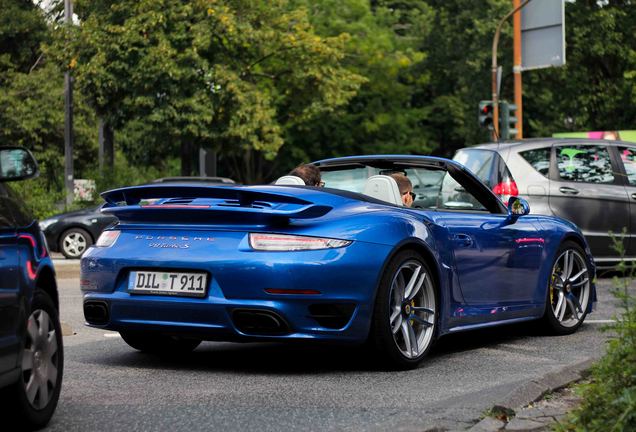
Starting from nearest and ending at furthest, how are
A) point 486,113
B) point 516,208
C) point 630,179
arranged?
point 516,208 < point 630,179 < point 486,113

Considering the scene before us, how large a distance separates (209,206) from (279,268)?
568 millimetres

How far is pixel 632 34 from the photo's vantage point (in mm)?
37156

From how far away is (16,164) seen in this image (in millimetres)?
5262

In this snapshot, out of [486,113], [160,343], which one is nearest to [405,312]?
[160,343]

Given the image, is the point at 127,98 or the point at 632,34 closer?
the point at 127,98

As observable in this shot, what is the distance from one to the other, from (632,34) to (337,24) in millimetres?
12484

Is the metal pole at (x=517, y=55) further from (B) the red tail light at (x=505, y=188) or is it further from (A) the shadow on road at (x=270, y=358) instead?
(A) the shadow on road at (x=270, y=358)

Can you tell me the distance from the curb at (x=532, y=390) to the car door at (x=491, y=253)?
1.28 m

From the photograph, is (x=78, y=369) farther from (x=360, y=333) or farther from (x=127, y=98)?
(x=127, y=98)

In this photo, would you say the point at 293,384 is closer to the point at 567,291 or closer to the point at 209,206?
the point at 209,206

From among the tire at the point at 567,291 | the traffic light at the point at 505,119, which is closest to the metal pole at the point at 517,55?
the traffic light at the point at 505,119

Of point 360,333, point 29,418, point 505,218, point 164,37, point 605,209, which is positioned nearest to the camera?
point 29,418

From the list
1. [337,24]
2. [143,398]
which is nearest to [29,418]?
[143,398]

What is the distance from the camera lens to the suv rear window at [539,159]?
1418 centimetres
